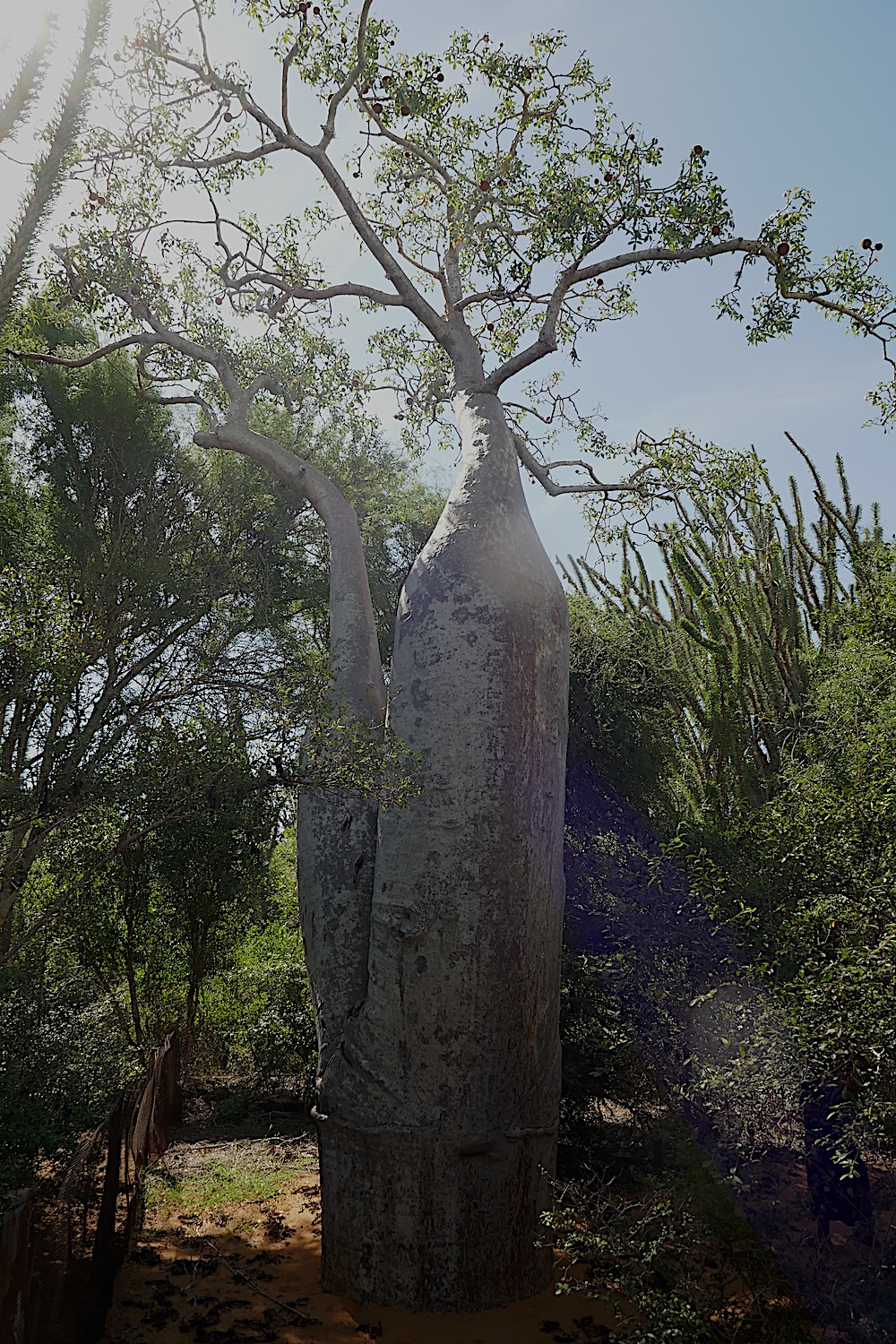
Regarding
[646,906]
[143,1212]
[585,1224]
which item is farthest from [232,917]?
[585,1224]

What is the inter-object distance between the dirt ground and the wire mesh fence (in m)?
0.20

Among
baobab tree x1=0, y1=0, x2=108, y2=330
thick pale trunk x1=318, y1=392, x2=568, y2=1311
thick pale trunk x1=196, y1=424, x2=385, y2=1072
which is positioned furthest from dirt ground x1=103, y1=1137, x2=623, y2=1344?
baobab tree x1=0, y1=0, x2=108, y2=330

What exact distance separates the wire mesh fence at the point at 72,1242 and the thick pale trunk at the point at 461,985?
39.3 inches

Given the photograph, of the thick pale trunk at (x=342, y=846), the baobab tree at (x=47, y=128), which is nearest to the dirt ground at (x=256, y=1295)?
the thick pale trunk at (x=342, y=846)

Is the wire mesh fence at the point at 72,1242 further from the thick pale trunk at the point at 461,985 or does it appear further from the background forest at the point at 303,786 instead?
the thick pale trunk at the point at 461,985

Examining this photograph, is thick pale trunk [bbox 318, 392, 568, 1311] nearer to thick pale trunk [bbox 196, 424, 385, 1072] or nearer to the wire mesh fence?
thick pale trunk [bbox 196, 424, 385, 1072]

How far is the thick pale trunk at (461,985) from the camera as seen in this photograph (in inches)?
160

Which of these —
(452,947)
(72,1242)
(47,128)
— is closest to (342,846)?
(452,947)

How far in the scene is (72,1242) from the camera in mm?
3438

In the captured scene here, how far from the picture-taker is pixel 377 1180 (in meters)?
4.12

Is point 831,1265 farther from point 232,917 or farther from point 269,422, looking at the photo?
point 269,422

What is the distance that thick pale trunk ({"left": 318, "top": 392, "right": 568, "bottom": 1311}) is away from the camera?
4.07 meters

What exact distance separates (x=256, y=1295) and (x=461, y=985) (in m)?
1.74

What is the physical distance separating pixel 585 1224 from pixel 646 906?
163 centimetres
